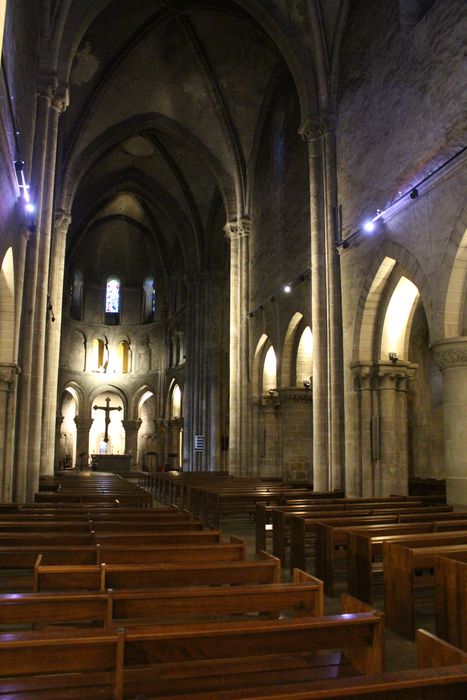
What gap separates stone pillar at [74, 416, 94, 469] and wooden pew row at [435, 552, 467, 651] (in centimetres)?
3704

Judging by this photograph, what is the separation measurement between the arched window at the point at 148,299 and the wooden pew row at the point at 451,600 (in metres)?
40.2

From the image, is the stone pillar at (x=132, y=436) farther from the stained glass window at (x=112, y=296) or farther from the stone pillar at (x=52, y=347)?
the stone pillar at (x=52, y=347)

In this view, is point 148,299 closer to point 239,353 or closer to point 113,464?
point 113,464

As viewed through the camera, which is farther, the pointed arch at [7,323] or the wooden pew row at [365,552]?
the pointed arch at [7,323]

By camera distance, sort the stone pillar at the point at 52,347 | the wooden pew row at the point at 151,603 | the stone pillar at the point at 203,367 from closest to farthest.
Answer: the wooden pew row at the point at 151,603
the stone pillar at the point at 52,347
the stone pillar at the point at 203,367

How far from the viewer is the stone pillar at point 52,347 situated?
21.7 meters

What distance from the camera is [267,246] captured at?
23.8 m

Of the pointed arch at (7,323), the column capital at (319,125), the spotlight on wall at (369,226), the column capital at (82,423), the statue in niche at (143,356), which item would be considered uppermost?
the column capital at (319,125)

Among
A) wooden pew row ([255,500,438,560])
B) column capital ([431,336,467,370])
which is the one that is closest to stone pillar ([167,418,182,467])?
wooden pew row ([255,500,438,560])

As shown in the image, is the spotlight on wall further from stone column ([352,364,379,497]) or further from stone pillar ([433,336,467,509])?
stone pillar ([433,336,467,509])

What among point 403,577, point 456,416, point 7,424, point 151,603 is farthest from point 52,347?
point 151,603

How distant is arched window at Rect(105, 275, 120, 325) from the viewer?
146 ft

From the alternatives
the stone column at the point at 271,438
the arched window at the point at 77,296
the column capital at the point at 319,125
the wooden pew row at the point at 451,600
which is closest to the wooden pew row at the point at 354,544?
the wooden pew row at the point at 451,600

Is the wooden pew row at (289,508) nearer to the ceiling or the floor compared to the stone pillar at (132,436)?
nearer to the floor
